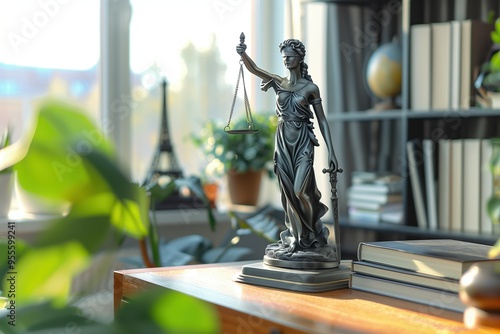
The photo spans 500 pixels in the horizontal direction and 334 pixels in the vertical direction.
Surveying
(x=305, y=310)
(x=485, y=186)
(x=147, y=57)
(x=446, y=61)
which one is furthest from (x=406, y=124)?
(x=305, y=310)

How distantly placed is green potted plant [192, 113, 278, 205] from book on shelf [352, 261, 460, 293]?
5.69 ft

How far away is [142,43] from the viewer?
2912 mm

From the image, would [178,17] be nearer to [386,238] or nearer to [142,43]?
[142,43]

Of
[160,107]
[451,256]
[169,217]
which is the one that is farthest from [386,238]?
[451,256]

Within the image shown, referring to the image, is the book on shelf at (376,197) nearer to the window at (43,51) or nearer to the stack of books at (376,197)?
the stack of books at (376,197)

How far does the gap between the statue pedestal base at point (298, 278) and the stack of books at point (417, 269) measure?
0.03m

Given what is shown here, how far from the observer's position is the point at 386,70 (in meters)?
2.72

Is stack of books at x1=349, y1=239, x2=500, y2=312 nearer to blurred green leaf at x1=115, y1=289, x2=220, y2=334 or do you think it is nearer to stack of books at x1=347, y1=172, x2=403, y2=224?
blurred green leaf at x1=115, y1=289, x2=220, y2=334

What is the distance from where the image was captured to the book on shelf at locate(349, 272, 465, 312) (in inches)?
39.8

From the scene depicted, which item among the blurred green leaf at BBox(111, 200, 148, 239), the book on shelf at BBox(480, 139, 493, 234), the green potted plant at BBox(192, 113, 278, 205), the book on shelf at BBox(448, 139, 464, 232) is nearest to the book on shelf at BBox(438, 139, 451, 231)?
the book on shelf at BBox(448, 139, 464, 232)

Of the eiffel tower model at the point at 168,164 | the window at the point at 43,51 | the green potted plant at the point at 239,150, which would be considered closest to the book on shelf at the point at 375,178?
the green potted plant at the point at 239,150

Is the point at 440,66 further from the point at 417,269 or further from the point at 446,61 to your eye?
the point at 417,269

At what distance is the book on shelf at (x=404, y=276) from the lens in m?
1.02

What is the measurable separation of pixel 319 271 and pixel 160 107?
191cm
